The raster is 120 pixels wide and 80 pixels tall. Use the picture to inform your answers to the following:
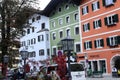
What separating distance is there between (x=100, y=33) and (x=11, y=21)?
63.6 feet

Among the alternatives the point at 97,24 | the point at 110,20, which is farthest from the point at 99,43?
the point at 110,20

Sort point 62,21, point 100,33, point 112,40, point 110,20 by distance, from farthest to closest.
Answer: point 62,21, point 100,33, point 110,20, point 112,40

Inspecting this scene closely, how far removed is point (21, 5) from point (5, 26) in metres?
3.31

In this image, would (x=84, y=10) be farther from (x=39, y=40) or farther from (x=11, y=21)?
(x=11, y=21)

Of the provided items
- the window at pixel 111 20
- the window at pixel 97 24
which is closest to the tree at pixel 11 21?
the window at pixel 111 20

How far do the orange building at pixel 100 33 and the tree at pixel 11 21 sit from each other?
47.0 feet

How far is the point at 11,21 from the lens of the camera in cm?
3131

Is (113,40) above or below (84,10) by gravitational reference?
below

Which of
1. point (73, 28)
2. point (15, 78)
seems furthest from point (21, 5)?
point (73, 28)

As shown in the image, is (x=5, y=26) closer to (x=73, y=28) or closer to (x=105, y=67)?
(x=105, y=67)

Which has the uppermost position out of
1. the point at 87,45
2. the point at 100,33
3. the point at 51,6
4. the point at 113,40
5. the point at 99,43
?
the point at 51,6

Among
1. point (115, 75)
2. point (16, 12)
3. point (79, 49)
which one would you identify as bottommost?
point (115, 75)

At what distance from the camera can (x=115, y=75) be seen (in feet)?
130

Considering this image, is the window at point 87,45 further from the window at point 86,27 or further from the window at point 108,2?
the window at point 108,2
